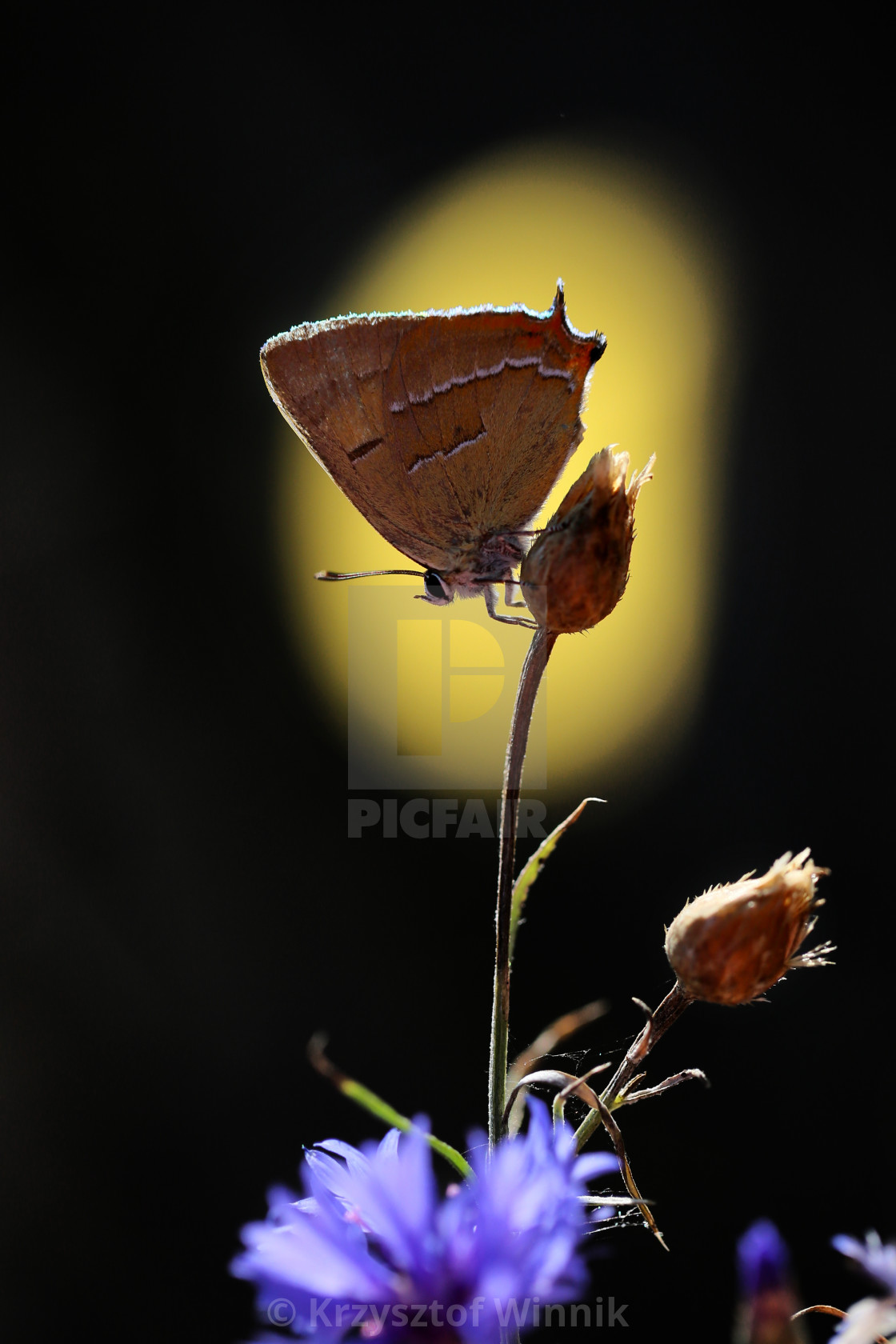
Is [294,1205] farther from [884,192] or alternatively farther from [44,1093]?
[884,192]

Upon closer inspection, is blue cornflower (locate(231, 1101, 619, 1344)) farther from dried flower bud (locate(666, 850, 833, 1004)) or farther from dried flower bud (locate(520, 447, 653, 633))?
dried flower bud (locate(520, 447, 653, 633))

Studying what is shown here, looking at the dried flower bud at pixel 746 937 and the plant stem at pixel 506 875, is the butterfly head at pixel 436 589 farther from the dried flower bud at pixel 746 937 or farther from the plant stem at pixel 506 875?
the dried flower bud at pixel 746 937

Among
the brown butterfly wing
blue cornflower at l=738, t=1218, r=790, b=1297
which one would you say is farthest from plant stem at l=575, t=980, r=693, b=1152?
the brown butterfly wing

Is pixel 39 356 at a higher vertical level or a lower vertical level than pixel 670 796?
higher

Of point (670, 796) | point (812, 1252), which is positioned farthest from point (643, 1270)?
point (670, 796)

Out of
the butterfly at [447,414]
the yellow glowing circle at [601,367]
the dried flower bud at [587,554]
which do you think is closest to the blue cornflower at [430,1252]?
the dried flower bud at [587,554]

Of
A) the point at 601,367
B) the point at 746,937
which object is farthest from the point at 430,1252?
the point at 601,367
